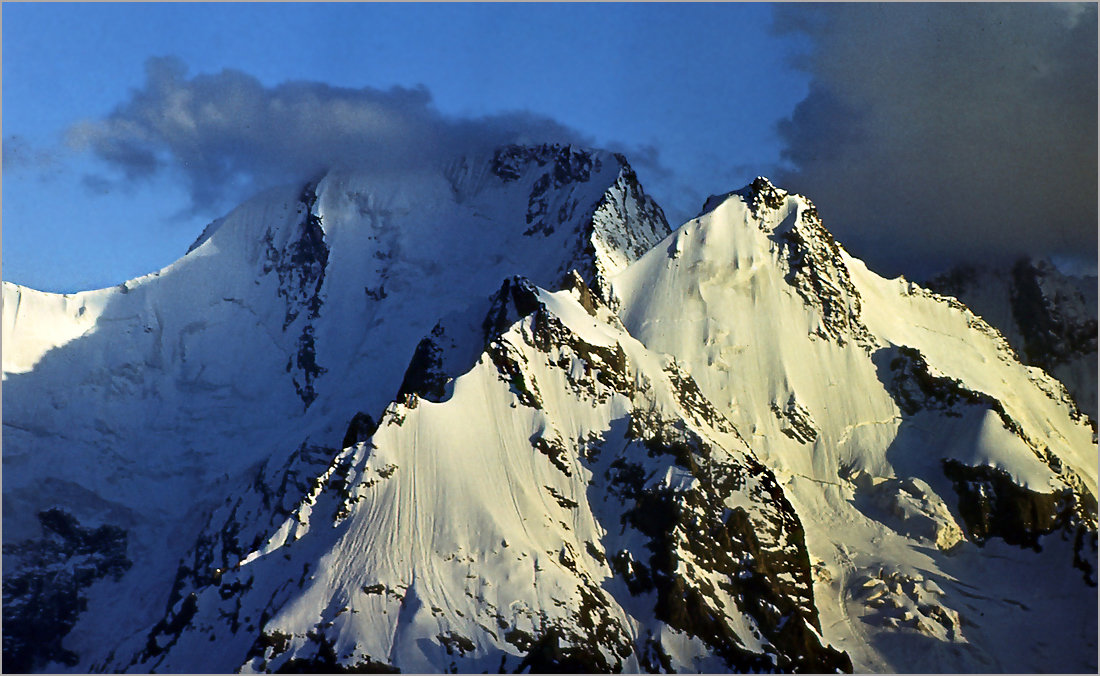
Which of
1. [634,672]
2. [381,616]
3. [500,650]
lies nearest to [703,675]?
[634,672]

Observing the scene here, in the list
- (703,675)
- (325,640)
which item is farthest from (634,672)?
(325,640)

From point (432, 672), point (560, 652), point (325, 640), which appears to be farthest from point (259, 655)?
point (560, 652)

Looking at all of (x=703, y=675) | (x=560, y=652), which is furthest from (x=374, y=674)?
(x=703, y=675)

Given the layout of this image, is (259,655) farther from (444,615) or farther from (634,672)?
(634,672)

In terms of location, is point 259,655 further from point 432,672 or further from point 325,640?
point 432,672

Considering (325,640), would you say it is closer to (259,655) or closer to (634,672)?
(259,655)

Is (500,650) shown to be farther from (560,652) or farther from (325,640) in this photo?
(325,640)
